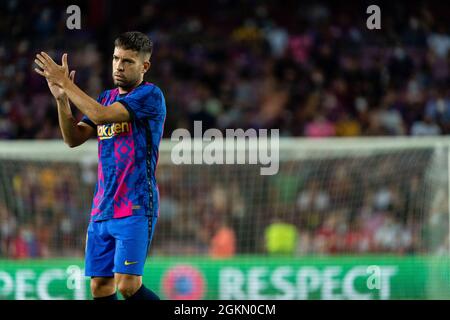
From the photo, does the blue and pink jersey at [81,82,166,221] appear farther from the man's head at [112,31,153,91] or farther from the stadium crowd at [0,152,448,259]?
the stadium crowd at [0,152,448,259]

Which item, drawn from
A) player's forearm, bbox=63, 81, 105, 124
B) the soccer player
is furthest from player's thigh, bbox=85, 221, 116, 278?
player's forearm, bbox=63, 81, 105, 124

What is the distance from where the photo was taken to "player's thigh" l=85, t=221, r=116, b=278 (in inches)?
208

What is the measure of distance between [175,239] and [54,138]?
316 cm

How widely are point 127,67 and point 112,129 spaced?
1.18 ft

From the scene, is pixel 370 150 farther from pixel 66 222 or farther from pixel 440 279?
pixel 66 222

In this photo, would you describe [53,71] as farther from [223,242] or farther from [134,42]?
[223,242]

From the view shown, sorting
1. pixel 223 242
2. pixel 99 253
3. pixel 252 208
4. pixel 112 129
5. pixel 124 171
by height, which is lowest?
pixel 223 242

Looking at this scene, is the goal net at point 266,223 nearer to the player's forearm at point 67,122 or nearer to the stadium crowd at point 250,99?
the stadium crowd at point 250,99

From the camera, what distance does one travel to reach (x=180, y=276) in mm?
10453

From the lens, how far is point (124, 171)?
521 cm

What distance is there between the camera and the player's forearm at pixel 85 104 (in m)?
4.96

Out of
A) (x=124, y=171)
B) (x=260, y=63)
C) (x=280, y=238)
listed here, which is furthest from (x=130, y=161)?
(x=260, y=63)

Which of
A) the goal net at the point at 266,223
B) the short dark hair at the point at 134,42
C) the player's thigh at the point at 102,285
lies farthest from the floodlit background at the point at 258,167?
the short dark hair at the point at 134,42

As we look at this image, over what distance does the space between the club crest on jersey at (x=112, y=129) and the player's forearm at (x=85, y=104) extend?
24 cm
